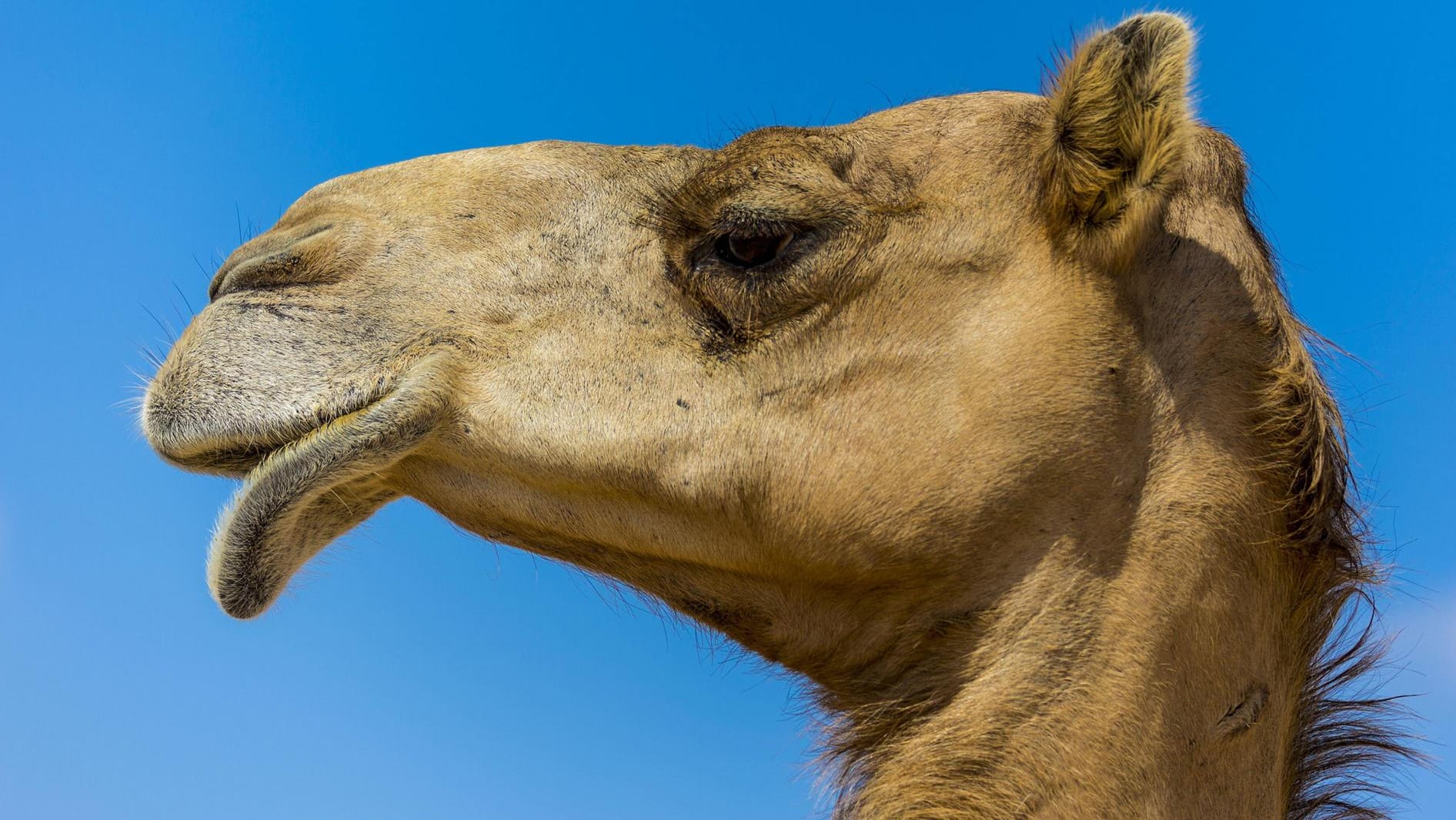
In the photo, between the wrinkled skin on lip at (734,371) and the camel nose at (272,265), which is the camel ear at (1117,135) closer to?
the wrinkled skin on lip at (734,371)

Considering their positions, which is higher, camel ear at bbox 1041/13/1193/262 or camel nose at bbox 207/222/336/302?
camel ear at bbox 1041/13/1193/262

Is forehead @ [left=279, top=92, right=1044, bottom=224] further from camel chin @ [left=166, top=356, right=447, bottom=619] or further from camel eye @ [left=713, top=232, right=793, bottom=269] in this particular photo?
camel chin @ [left=166, top=356, right=447, bottom=619]

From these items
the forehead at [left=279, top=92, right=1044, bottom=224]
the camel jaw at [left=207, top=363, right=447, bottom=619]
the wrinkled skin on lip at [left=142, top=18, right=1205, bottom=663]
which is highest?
the forehead at [left=279, top=92, right=1044, bottom=224]

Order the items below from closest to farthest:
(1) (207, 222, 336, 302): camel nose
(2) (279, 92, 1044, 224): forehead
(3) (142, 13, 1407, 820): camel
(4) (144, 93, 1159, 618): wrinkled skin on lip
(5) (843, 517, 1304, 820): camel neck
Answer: (5) (843, 517, 1304, 820): camel neck, (3) (142, 13, 1407, 820): camel, (4) (144, 93, 1159, 618): wrinkled skin on lip, (1) (207, 222, 336, 302): camel nose, (2) (279, 92, 1044, 224): forehead

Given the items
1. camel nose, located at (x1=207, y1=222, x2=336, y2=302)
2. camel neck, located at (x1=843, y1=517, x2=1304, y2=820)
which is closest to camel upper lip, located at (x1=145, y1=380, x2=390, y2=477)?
camel nose, located at (x1=207, y1=222, x2=336, y2=302)

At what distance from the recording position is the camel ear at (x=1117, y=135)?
3.60m

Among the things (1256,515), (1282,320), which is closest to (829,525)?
(1256,515)

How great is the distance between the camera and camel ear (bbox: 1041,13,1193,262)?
11.8 feet

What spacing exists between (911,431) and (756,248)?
70 centimetres

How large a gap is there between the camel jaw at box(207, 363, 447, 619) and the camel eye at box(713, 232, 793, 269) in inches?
35.5

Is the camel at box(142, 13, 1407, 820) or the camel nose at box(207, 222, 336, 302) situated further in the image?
the camel nose at box(207, 222, 336, 302)

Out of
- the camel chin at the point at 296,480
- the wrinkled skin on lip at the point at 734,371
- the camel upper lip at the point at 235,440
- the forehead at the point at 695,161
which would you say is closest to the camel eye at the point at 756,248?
A: the wrinkled skin on lip at the point at 734,371

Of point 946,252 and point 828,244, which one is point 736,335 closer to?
point 828,244

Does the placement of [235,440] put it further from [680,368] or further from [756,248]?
[756,248]
